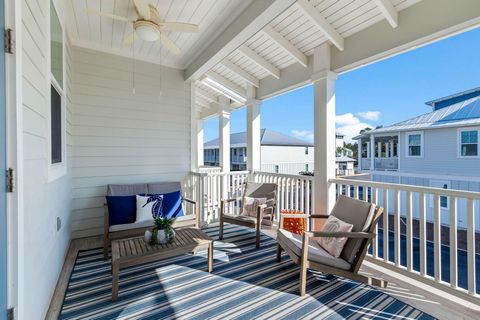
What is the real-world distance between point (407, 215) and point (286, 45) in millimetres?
2850

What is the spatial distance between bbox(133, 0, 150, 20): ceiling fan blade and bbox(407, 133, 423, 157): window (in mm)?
10147

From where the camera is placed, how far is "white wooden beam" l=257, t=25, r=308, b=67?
340cm

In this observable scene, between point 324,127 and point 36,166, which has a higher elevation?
point 324,127

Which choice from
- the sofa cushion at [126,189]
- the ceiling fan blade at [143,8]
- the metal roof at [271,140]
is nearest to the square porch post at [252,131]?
the sofa cushion at [126,189]

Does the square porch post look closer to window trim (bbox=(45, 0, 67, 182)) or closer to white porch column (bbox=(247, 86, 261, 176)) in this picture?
white porch column (bbox=(247, 86, 261, 176))

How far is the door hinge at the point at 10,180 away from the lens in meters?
1.27

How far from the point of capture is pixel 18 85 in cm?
133

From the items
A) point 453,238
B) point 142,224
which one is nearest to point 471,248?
point 453,238

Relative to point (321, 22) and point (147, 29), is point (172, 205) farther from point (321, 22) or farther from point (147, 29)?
point (321, 22)

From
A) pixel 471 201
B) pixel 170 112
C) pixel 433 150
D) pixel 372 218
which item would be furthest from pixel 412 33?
pixel 433 150

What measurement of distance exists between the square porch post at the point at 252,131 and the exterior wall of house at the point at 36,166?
356 cm

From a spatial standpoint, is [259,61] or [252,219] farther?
[259,61]

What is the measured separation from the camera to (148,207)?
3.63 m

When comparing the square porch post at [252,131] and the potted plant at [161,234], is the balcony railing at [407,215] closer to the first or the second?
the square porch post at [252,131]
